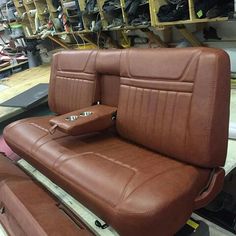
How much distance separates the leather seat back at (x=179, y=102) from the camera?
1.10 meters

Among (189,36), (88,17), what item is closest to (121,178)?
(189,36)

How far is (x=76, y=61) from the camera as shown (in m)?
1.86

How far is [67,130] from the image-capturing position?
56.9 inches

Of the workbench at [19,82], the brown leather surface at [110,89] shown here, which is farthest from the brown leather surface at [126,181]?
the workbench at [19,82]

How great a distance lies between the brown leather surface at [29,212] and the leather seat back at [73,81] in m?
0.59

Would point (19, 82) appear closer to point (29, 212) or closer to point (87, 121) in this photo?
point (87, 121)

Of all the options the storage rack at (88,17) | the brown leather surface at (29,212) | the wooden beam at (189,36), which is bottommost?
the brown leather surface at (29,212)

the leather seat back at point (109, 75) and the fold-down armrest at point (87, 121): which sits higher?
the leather seat back at point (109, 75)

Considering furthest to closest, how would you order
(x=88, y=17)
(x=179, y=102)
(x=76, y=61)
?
(x=88, y=17)
(x=76, y=61)
(x=179, y=102)

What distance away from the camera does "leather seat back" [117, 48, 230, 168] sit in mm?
1103

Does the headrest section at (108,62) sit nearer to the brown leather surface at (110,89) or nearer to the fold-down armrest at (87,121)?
the brown leather surface at (110,89)

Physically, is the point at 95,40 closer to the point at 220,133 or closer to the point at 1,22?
A: the point at 1,22

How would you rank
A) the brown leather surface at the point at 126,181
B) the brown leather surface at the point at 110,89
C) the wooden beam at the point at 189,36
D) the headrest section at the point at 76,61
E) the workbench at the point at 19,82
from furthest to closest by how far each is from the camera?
the workbench at the point at 19,82 → the wooden beam at the point at 189,36 → the headrest section at the point at 76,61 → the brown leather surface at the point at 110,89 → the brown leather surface at the point at 126,181

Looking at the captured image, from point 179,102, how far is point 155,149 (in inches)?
10.2
